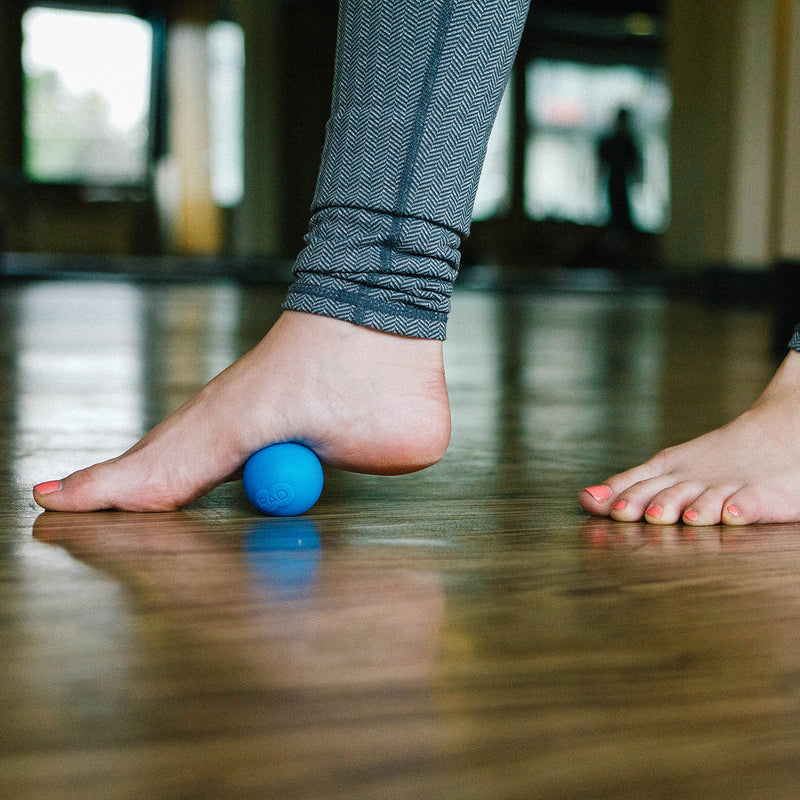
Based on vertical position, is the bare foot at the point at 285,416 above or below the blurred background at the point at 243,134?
below

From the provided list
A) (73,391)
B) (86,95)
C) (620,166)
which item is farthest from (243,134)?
(73,391)

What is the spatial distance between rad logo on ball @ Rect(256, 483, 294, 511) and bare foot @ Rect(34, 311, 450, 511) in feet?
0.12

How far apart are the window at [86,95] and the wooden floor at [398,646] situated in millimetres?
12605

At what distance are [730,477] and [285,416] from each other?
36cm

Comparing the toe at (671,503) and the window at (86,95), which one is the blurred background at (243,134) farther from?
the toe at (671,503)

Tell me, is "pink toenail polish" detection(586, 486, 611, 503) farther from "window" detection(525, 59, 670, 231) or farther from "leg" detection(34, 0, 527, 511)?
"window" detection(525, 59, 670, 231)

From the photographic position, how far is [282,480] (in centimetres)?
76

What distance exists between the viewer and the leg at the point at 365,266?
2.50ft

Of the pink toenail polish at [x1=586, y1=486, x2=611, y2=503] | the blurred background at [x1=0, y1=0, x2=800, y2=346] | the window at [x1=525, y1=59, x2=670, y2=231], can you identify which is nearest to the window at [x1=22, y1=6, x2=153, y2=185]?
the blurred background at [x1=0, y1=0, x2=800, y2=346]

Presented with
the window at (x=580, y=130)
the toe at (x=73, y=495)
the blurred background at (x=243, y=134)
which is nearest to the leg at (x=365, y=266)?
the toe at (x=73, y=495)

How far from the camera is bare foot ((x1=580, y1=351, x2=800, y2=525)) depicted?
2.57ft

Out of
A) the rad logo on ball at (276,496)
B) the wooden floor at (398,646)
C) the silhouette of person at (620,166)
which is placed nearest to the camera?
the wooden floor at (398,646)

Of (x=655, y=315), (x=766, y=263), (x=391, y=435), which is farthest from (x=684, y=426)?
(x=766, y=263)

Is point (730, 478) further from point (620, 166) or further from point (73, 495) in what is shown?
point (620, 166)
